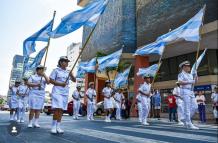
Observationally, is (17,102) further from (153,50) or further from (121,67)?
(121,67)

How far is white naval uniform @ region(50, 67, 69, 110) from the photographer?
7.76 metres

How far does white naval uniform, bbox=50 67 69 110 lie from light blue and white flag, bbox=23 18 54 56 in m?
4.31

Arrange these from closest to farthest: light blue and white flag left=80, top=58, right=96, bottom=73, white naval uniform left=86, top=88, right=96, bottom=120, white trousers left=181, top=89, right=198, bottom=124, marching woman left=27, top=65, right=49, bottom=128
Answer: marching woman left=27, top=65, right=49, bottom=128 < white trousers left=181, top=89, right=198, bottom=124 < white naval uniform left=86, top=88, right=96, bottom=120 < light blue and white flag left=80, top=58, right=96, bottom=73

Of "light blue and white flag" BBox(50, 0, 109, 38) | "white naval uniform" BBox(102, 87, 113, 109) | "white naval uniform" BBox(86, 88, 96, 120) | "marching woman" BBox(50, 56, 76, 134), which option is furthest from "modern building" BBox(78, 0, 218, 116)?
"marching woman" BBox(50, 56, 76, 134)

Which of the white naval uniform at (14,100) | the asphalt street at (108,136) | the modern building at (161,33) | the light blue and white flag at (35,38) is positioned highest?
the modern building at (161,33)

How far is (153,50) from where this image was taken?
578 inches

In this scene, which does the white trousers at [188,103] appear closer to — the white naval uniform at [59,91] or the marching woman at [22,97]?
the white naval uniform at [59,91]

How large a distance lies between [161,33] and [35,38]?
61.6 feet

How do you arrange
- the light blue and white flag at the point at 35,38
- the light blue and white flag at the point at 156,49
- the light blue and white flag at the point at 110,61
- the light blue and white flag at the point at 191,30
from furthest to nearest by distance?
1. the light blue and white flag at the point at 110,61
2. the light blue and white flag at the point at 156,49
3. the light blue and white flag at the point at 191,30
4. the light blue and white flag at the point at 35,38

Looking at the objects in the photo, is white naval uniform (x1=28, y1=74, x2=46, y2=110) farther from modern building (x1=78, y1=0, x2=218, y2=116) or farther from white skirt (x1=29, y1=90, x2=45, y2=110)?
modern building (x1=78, y1=0, x2=218, y2=116)

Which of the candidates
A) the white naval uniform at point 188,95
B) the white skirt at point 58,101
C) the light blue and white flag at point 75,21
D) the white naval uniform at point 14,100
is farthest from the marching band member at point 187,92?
the white naval uniform at point 14,100

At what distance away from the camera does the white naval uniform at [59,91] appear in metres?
7.76

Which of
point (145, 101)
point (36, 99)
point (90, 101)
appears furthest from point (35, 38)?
point (90, 101)

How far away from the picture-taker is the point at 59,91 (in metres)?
7.86
